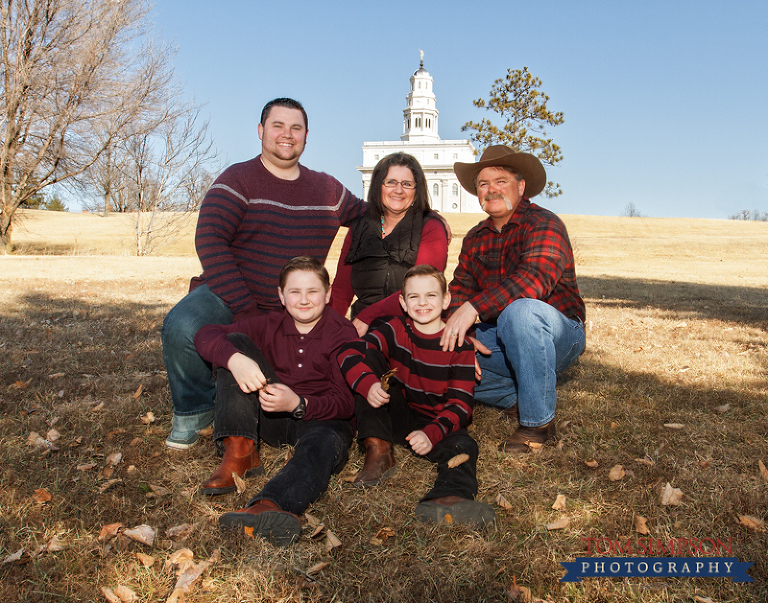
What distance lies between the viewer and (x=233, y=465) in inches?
116

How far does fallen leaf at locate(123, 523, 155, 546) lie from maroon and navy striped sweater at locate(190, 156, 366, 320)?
4.47 feet

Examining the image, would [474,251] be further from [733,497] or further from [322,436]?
[733,497]

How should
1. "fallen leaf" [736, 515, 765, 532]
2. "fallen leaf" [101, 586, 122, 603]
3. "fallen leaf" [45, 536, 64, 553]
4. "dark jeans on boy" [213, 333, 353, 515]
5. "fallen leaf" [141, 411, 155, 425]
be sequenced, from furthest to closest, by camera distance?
"fallen leaf" [141, 411, 155, 425], "dark jeans on boy" [213, 333, 353, 515], "fallen leaf" [736, 515, 765, 532], "fallen leaf" [45, 536, 64, 553], "fallen leaf" [101, 586, 122, 603]

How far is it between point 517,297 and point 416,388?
80 cm

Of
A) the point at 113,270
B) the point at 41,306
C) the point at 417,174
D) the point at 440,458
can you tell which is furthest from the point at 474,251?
the point at 113,270

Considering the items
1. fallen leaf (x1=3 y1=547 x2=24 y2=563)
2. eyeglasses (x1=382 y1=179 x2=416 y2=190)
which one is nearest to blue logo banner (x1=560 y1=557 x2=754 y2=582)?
fallen leaf (x1=3 y1=547 x2=24 y2=563)

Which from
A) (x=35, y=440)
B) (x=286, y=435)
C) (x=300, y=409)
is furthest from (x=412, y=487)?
(x=35, y=440)

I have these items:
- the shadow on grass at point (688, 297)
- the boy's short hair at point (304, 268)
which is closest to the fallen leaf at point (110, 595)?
the boy's short hair at point (304, 268)

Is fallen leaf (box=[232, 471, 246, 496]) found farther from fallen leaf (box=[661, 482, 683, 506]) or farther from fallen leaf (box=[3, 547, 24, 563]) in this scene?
fallen leaf (box=[661, 482, 683, 506])

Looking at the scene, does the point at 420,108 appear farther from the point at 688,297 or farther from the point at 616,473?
the point at 616,473

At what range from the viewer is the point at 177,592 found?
6.95 feet

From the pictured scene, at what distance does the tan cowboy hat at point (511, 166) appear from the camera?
3615 millimetres

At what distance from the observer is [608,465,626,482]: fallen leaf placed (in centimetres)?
302

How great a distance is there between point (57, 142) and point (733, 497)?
88.2ft
